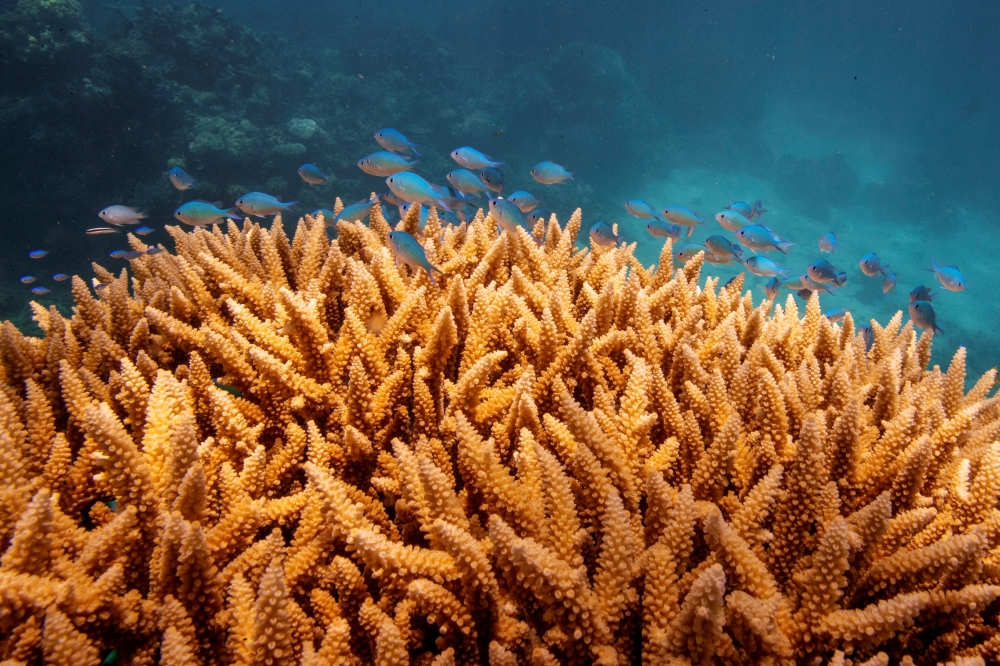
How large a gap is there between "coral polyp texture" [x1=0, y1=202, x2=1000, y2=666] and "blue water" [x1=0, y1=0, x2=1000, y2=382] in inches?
401

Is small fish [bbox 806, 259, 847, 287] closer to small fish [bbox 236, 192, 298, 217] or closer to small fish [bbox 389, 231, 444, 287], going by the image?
small fish [bbox 389, 231, 444, 287]

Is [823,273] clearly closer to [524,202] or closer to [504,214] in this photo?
[524,202]

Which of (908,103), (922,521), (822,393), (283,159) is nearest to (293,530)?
(922,521)

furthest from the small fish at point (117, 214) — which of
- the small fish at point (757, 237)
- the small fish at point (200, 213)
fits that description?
the small fish at point (757, 237)

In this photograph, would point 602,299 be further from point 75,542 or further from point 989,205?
point 989,205

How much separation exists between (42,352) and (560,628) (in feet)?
9.13

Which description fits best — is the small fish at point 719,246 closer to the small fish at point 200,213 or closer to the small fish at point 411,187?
the small fish at point 411,187

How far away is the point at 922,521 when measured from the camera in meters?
1.50

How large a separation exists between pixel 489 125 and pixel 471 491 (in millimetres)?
27622

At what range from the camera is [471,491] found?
1.64 meters

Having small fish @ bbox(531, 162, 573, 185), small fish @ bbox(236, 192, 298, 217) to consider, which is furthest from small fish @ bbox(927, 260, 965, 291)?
small fish @ bbox(236, 192, 298, 217)

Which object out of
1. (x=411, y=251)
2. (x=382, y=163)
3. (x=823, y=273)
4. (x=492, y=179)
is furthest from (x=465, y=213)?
(x=823, y=273)

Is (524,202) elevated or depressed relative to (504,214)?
elevated

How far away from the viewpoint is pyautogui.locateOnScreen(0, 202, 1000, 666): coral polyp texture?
1.24m
